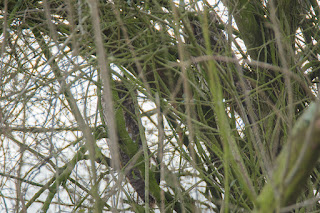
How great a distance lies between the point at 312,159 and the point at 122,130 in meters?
1.59

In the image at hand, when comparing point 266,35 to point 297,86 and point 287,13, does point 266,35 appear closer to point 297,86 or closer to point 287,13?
point 287,13

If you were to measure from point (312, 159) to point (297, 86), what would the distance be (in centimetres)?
137

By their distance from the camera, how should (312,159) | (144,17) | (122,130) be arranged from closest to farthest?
(312,159) → (144,17) → (122,130)

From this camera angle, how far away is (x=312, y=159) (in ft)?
1.41

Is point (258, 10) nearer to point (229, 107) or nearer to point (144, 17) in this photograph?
point (229, 107)

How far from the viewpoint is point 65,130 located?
155 cm

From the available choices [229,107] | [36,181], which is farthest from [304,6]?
[36,181]

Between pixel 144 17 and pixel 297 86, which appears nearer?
pixel 144 17

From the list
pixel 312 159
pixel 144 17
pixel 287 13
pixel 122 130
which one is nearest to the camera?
pixel 312 159

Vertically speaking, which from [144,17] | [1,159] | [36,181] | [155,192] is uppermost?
[144,17]

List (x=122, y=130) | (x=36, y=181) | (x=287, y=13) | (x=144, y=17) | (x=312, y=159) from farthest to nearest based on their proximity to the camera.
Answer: (x=122, y=130) < (x=287, y=13) < (x=36, y=181) < (x=144, y=17) < (x=312, y=159)

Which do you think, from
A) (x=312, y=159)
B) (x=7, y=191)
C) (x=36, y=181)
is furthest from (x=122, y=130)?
→ (x=312, y=159)

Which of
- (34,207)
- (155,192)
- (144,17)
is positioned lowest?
(155,192)

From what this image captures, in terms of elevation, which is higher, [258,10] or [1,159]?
[258,10]
